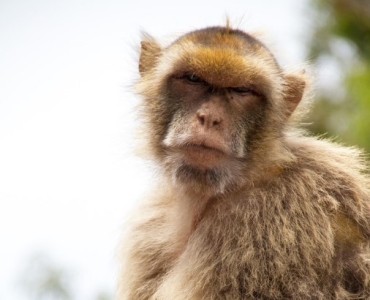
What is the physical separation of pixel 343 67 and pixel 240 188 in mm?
15837

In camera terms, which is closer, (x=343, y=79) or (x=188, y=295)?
(x=188, y=295)

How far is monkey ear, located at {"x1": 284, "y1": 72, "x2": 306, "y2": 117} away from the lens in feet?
22.1

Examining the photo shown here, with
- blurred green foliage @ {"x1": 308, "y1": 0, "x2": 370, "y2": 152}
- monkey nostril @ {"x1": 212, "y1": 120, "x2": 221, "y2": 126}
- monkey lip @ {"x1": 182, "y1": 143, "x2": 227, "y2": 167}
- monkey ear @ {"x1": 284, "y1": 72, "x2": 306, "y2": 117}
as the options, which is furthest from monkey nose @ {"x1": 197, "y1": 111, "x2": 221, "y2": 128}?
blurred green foliage @ {"x1": 308, "y1": 0, "x2": 370, "y2": 152}

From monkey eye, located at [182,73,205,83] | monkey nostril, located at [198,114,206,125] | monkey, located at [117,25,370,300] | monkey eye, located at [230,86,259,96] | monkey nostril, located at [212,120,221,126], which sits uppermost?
monkey eye, located at [182,73,205,83]

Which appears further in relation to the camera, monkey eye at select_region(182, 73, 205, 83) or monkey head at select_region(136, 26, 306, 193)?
monkey eye at select_region(182, 73, 205, 83)

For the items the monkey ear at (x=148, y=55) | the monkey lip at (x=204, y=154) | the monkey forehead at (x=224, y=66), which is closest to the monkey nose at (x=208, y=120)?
the monkey lip at (x=204, y=154)

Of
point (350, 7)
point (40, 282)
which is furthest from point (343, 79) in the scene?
point (40, 282)

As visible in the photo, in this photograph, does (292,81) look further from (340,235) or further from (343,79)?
(343,79)

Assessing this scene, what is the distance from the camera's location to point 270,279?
584 cm

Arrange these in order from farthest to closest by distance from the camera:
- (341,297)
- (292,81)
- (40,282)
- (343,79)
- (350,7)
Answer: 1. (343,79)
2. (350,7)
3. (40,282)
4. (292,81)
5. (341,297)

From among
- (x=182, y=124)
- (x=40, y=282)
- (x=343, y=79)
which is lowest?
(x=343, y=79)

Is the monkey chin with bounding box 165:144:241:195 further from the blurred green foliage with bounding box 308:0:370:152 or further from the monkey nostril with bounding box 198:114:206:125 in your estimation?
the blurred green foliage with bounding box 308:0:370:152

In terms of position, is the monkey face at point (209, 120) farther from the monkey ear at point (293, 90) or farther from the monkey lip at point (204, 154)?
the monkey ear at point (293, 90)

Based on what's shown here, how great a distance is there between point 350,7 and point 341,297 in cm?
1363
